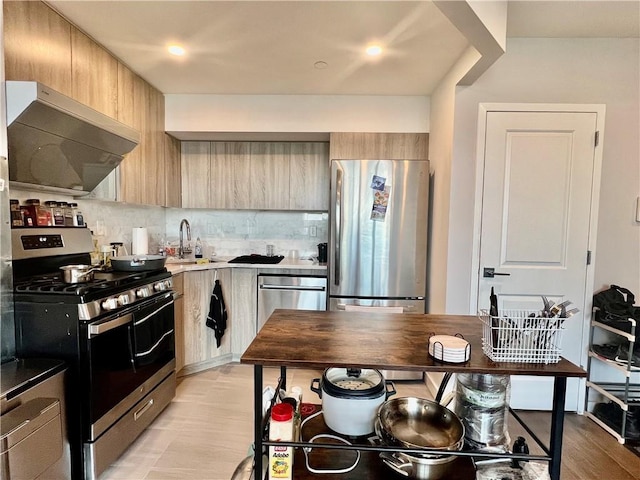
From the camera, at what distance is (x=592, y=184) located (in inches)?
92.2

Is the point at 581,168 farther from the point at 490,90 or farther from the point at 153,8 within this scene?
the point at 153,8

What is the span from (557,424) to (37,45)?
2821 millimetres

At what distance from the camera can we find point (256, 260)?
333 cm

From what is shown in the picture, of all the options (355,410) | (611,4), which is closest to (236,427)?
(355,410)

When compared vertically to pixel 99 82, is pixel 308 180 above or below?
below

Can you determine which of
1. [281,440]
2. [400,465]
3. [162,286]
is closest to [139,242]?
[162,286]

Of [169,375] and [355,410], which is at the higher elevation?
[355,410]

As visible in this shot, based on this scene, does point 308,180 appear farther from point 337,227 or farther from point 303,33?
point 303,33

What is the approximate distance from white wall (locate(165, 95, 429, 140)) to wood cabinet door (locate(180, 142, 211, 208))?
326 mm

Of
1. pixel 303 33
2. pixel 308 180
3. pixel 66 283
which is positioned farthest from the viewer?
pixel 308 180

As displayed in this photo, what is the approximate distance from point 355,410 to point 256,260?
2257 millimetres

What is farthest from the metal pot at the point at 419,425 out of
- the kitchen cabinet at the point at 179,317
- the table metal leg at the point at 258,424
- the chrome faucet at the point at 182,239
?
the chrome faucet at the point at 182,239

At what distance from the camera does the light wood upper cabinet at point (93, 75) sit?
82.5 inches

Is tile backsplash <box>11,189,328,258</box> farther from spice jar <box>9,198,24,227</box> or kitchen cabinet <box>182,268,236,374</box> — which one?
spice jar <box>9,198,24,227</box>
